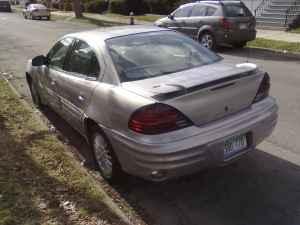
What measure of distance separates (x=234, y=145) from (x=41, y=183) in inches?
83.9

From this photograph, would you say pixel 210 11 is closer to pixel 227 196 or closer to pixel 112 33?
pixel 112 33

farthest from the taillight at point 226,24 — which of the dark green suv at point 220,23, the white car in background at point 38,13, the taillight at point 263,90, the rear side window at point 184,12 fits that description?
the white car in background at point 38,13

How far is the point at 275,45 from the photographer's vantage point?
46.1 feet

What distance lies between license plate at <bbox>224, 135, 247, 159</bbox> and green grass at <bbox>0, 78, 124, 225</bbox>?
1.20m

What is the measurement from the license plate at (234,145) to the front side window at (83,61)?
64.4 inches

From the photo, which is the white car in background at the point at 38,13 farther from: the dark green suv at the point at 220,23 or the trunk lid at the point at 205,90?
the trunk lid at the point at 205,90

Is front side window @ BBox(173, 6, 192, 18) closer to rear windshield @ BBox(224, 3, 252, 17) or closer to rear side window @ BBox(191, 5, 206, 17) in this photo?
rear side window @ BBox(191, 5, 206, 17)

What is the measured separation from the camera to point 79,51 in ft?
16.7

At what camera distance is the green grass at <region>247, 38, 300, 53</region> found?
1335 centimetres

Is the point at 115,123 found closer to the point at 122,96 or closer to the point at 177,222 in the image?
the point at 122,96

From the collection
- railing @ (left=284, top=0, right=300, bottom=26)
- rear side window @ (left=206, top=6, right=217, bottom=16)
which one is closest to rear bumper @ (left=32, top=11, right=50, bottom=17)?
railing @ (left=284, top=0, right=300, bottom=26)

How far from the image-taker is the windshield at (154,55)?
430 cm

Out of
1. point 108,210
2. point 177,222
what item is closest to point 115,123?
point 108,210

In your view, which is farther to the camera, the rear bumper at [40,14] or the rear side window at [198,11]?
the rear bumper at [40,14]
